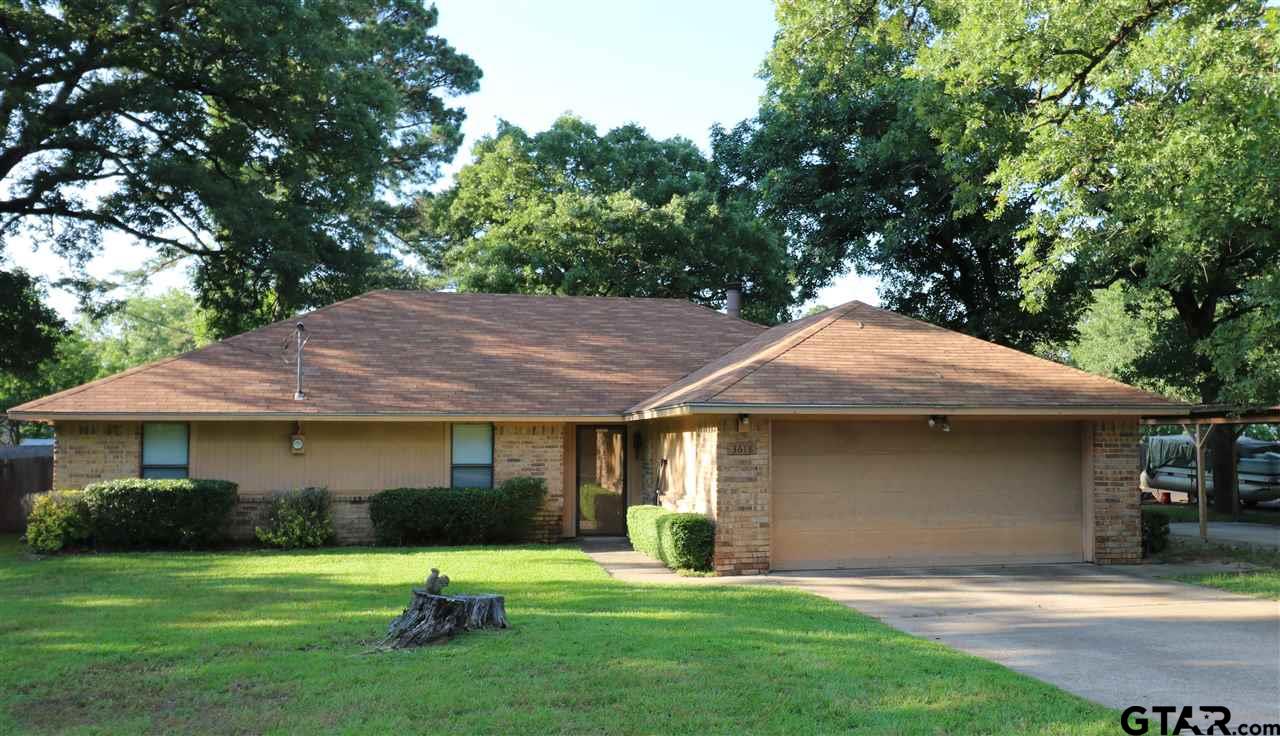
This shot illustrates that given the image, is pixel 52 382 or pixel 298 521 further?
pixel 52 382

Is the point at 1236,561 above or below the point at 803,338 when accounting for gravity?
below

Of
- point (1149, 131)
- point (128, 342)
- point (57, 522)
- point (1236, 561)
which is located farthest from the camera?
point (128, 342)

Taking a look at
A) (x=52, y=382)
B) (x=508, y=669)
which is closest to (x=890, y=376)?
(x=508, y=669)

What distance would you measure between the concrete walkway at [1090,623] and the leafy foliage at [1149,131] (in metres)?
4.00

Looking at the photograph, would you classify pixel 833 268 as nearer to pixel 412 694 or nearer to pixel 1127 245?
pixel 1127 245

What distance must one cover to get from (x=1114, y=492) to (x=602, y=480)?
9.01 meters

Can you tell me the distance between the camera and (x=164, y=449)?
17.4 meters

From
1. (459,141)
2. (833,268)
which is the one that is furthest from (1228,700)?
(459,141)

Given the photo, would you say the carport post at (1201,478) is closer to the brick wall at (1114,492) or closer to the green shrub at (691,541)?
the brick wall at (1114,492)

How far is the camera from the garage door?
14242 millimetres

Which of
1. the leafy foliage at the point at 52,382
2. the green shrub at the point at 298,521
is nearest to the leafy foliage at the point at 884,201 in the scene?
the green shrub at the point at 298,521

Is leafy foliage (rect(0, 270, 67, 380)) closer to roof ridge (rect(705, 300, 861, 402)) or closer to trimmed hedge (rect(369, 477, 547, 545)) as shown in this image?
trimmed hedge (rect(369, 477, 547, 545))

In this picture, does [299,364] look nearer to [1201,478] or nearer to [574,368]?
[574,368]

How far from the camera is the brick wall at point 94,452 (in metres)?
17.0
